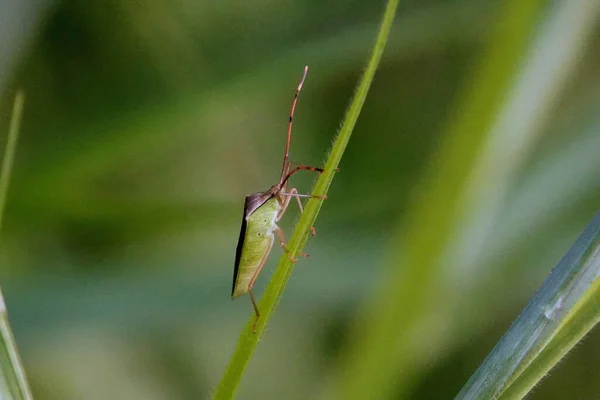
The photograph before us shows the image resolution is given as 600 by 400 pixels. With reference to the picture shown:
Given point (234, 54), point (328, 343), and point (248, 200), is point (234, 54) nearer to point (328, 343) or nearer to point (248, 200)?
point (248, 200)

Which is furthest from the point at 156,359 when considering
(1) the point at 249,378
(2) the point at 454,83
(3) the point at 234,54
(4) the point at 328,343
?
(2) the point at 454,83

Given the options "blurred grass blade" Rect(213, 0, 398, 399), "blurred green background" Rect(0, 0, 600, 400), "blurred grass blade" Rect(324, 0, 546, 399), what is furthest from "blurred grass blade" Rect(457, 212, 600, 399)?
"blurred green background" Rect(0, 0, 600, 400)

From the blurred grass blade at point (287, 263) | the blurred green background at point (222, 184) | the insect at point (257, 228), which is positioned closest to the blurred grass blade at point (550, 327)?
the blurred grass blade at point (287, 263)

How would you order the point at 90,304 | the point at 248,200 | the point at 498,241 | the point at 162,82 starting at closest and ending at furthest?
the point at 248,200, the point at 498,241, the point at 90,304, the point at 162,82

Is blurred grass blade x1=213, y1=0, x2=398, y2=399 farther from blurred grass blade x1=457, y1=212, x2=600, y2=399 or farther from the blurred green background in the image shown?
the blurred green background

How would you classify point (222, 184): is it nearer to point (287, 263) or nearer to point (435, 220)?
point (435, 220)

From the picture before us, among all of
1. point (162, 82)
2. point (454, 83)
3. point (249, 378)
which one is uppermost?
point (162, 82)

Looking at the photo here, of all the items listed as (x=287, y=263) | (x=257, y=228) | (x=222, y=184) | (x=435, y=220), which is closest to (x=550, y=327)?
(x=287, y=263)

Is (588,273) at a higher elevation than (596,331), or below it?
higher
